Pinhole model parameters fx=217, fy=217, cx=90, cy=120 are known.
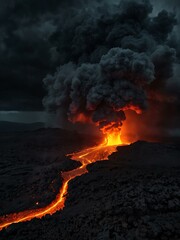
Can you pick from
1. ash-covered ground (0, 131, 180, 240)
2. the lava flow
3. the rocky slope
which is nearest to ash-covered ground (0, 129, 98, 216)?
ash-covered ground (0, 131, 180, 240)

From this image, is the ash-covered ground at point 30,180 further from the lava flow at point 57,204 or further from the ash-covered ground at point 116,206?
the lava flow at point 57,204

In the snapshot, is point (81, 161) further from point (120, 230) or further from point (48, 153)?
point (120, 230)

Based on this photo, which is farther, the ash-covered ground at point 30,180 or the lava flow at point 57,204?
the ash-covered ground at point 30,180

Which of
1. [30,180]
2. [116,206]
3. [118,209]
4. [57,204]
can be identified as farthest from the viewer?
[30,180]

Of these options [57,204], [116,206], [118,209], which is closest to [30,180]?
[57,204]

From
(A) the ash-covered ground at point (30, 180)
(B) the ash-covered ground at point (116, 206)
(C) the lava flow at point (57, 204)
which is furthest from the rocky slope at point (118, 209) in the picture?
(A) the ash-covered ground at point (30, 180)

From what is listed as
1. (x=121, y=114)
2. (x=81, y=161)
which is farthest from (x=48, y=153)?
(x=121, y=114)

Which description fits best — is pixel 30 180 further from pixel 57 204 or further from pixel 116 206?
pixel 116 206

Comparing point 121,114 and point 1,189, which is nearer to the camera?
point 1,189
